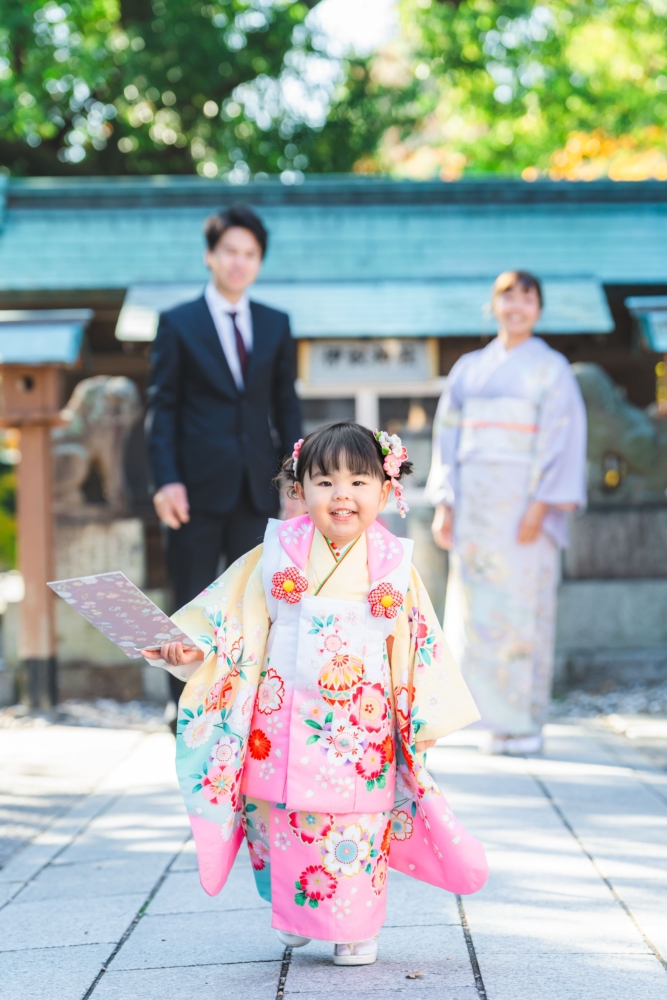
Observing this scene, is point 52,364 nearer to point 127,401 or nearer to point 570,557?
point 127,401

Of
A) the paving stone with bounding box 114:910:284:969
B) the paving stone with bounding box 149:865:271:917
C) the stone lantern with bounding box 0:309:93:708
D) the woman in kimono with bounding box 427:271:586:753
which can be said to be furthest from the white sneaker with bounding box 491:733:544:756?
the stone lantern with bounding box 0:309:93:708

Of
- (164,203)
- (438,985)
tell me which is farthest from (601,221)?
(438,985)

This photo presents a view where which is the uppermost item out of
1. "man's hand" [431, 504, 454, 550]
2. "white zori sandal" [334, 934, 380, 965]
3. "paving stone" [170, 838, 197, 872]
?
"man's hand" [431, 504, 454, 550]

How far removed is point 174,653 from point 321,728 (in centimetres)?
35

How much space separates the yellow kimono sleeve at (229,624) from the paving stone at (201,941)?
1.94 feet

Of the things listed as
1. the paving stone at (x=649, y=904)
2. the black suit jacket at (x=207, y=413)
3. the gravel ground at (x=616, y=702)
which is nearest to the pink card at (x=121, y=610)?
the paving stone at (x=649, y=904)

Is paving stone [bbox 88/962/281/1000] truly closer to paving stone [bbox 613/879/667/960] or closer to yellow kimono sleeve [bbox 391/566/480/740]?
yellow kimono sleeve [bbox 391/566/480/740]

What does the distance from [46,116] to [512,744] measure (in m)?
10.2

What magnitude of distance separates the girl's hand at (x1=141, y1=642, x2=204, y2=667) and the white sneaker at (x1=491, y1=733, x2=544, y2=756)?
7.92 feet

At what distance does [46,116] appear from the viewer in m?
12.2

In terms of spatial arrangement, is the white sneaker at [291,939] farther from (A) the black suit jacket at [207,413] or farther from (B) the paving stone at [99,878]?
(A) the black suit jacket at [207,413]

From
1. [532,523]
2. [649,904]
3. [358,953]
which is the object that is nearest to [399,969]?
[358,953]

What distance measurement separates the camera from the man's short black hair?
12.8 ft

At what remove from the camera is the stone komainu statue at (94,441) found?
6371 millimetres
